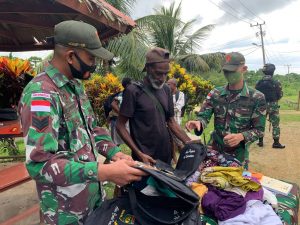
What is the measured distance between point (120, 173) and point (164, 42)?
16404mm

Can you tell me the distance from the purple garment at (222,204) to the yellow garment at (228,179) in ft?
0.20

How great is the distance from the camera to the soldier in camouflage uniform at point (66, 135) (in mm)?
1370

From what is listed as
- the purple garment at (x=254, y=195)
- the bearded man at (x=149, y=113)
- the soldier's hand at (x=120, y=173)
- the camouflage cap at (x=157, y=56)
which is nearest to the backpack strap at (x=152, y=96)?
the bearded man at (x=149, y=113)

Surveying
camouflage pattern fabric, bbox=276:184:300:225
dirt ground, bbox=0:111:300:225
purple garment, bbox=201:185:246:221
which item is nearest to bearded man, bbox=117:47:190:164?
purple garment, bbox=201:185:246:221

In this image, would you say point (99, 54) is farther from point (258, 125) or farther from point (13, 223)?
point (13, 223)

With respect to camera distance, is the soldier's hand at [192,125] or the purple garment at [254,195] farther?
the soldier's hand at [192,125]

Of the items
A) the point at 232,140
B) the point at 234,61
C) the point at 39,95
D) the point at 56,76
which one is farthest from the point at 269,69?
the point at 39,95

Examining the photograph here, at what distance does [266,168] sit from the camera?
18.8 feet

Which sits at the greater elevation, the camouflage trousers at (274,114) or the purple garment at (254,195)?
the purple garment at (254,195)

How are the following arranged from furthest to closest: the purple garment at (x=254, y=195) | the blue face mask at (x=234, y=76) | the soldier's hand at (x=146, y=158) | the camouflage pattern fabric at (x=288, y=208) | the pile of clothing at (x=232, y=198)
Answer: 1. the blue face mask at (x=234, y=76)
2. the soldier's hand at (x=146, y=158)
3. the camouflage pattern fabric at (x=288, y=208)
4. the purple garment at (x=254, y=195)
5. the pile of clothing at (x=232, y=198)

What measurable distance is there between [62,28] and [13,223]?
2.50 meters

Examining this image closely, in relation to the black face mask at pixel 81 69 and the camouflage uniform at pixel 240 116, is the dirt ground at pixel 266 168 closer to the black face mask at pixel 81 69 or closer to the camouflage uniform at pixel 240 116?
the camouflage uniform at pixel 240 116

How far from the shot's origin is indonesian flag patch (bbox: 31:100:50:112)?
54.8 inches

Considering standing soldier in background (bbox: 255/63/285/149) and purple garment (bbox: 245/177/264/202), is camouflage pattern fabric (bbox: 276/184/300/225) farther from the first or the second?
standing soldier in background (bbox: 255/63/285/149)
